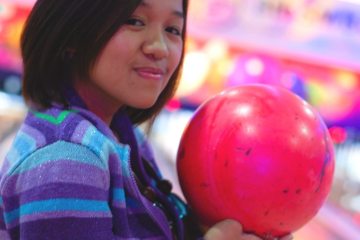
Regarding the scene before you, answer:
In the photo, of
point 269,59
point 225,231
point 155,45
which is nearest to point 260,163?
point 225,231

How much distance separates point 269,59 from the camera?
3064 mm

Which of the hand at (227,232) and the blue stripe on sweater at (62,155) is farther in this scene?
the hand at (227,232)

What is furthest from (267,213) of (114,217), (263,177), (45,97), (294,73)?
(294,73)

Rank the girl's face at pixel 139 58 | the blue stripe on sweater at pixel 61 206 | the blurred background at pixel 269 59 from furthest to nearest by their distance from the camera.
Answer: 1. the blurred background at pixel 269 59
2. the girl's face at pixel 139 58
3. the blue stripe on sweater at pixel 61 206

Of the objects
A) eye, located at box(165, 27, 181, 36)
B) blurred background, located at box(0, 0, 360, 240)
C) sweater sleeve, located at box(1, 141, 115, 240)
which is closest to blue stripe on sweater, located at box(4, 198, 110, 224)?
sweater sleeve, located at box(1, 141, 115, 240)

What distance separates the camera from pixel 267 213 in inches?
30.3

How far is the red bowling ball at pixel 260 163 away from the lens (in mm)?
759

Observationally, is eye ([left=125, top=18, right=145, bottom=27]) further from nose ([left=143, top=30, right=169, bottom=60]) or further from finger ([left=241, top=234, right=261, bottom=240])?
finger ([left=241, top=234, right=261, bottom=240])

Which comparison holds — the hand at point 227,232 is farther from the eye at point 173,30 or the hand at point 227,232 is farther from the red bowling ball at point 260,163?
the eye at point 173,30

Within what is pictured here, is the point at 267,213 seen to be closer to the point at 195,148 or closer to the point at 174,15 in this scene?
the point at 195,148

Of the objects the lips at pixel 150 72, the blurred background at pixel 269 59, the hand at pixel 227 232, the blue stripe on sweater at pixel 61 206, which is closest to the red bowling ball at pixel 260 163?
the hand at pixel 227 232

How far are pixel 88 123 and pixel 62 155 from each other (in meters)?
0.07

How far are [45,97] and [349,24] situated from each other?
8.29 feet

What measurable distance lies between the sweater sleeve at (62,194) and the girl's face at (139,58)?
0.47 feet
